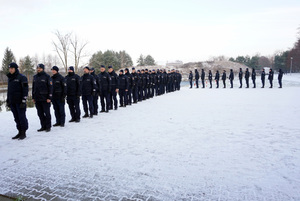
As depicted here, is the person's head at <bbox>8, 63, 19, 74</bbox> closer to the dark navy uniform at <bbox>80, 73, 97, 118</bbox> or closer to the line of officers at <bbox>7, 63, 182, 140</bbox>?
the line of officers at <bbox>7, 63, 182, 140</bbox>

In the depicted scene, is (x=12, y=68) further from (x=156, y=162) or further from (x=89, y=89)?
(x=156, y=162)

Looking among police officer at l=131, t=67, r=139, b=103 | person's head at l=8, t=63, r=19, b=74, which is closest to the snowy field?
person's head at l=8, t=63, r=19, b=74

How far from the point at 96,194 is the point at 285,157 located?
3.59 meters

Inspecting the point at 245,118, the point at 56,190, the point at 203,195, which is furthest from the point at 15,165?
the point at 245,118

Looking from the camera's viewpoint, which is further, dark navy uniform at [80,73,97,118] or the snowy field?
dark navy uniform at [80,73,97,118]

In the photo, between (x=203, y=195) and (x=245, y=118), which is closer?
(x=203, y=195)

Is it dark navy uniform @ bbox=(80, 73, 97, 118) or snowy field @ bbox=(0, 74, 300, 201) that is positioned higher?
dark navy uniform @ bbox=(80, 73, 97, 118)

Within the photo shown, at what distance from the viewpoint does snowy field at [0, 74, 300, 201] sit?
3078 mm

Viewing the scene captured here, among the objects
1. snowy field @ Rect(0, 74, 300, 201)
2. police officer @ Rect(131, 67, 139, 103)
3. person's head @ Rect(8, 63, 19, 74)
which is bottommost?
snowy field @ Rect(0, 74, 300, 201)

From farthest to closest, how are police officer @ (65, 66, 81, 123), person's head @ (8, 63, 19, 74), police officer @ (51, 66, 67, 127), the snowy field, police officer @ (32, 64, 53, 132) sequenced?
police officer @ (65, 66, 81, 123), police officer @ (51, 66, 67, 127), police officer @ (32, 64, 53, 132), person's head @ (8, 63, 19, 74), the snowy field

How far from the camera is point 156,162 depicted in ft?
13.2

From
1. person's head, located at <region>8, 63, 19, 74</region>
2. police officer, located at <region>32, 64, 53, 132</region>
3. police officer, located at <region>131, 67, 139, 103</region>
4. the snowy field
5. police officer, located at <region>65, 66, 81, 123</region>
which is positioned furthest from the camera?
police officer, located at <region>131, 67, 139, 103</region>

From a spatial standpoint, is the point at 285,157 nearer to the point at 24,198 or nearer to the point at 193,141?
the point at 193,141

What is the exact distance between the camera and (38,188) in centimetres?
325
